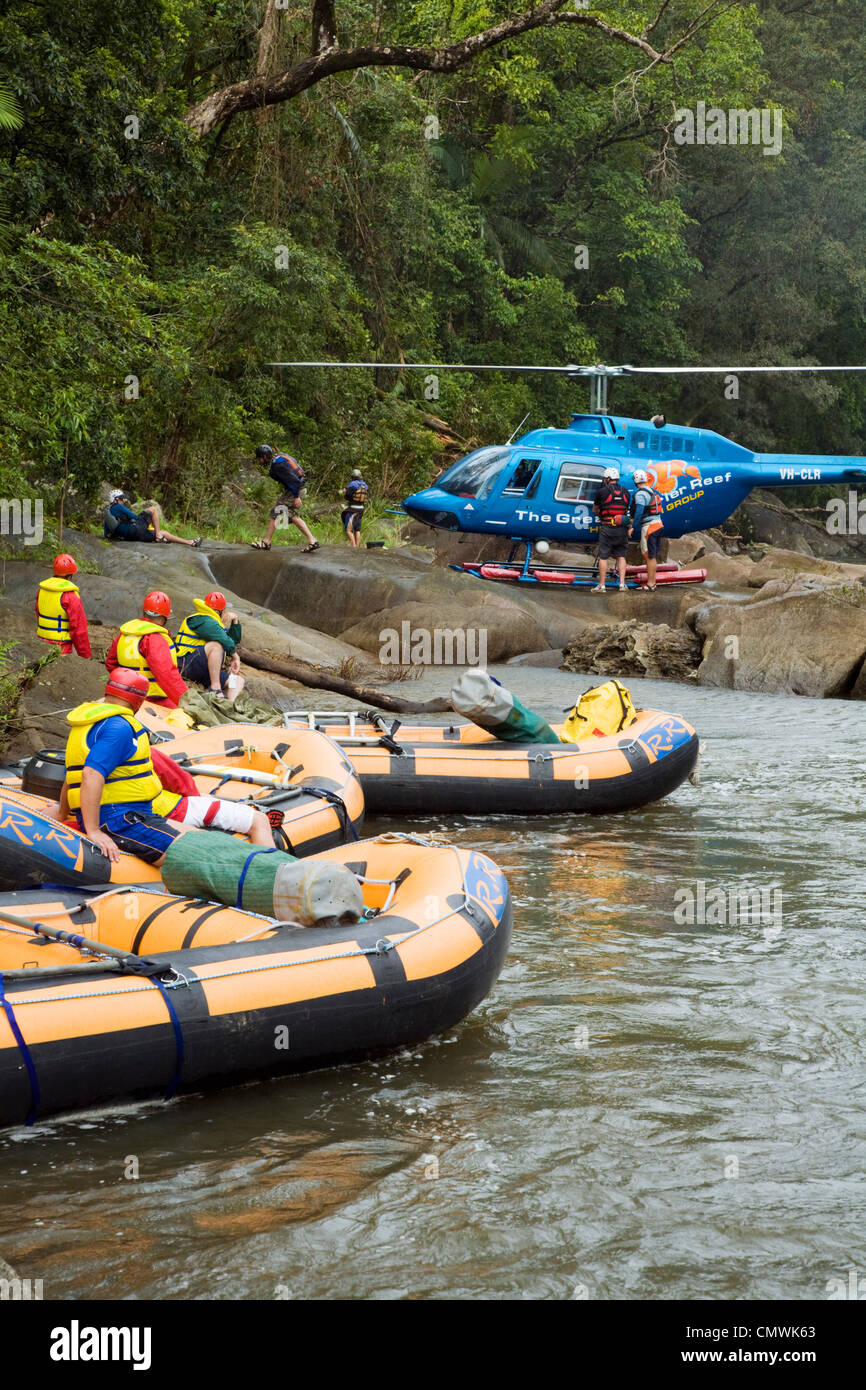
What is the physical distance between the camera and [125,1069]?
15.4ft

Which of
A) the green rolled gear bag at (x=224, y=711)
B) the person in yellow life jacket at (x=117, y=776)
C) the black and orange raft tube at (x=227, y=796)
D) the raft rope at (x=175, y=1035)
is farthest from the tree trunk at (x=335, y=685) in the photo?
the raft rope at (x=175, y=1035)

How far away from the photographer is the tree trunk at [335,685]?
12.4 meters

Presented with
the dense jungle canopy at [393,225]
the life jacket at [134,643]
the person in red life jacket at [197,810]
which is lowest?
the person in red life jacket at [197,810]

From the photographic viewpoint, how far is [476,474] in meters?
19.5

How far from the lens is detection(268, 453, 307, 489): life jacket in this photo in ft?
59.4

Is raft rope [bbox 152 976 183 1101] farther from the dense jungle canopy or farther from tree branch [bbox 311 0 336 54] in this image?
tree branch [bbox 311 0 336 54]

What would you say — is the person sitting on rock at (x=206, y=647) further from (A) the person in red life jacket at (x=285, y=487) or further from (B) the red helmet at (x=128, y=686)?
(A) the person in red life jacket at (x=285, y=487)

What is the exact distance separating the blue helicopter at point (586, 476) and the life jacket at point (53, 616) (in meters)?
9.02

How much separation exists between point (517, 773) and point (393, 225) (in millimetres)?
17905

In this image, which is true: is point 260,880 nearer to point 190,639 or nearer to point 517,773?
point 517,773

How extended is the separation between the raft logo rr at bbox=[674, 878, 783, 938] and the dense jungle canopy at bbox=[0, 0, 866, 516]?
22.3 feet

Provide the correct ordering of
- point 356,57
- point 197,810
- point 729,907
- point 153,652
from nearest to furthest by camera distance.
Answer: point 197,810
point 729,907
point 153,652
point 356,57

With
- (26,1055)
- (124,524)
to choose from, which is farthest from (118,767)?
(124,524)

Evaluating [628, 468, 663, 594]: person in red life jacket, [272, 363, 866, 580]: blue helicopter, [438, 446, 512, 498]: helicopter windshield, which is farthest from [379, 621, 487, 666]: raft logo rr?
[628, 468, 663, 594]: person in red life jacket
